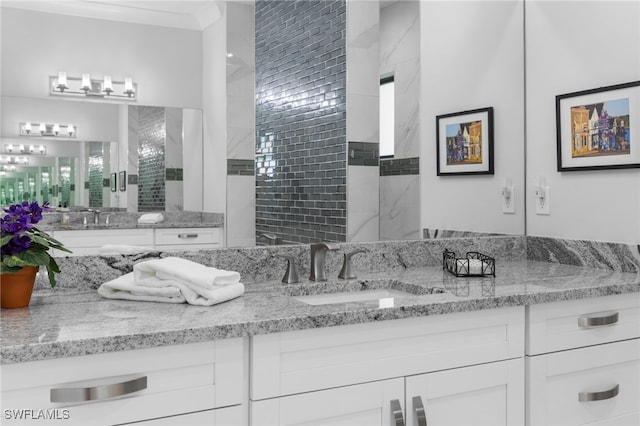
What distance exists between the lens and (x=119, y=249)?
5.87ft

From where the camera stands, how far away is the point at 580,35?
7.68ft

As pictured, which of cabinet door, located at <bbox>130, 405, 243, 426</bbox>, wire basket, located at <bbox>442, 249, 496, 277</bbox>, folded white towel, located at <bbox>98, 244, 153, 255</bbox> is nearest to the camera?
cabinet door, located at <bbox>130, 405, 243, 426</bbox>

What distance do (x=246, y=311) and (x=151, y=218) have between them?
53cm

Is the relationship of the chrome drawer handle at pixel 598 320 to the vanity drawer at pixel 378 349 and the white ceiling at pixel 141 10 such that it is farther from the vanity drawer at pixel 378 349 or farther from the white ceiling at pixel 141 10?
the white ceiling at pixel 141 10

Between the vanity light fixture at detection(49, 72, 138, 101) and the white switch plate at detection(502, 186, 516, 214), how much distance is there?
1681 millimetres

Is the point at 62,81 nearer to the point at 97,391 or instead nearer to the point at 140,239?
the point at 140,239

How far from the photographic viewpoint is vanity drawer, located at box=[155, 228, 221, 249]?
Answer: 184 centimetres

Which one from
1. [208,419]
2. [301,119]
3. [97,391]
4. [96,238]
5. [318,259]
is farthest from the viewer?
[301,119]

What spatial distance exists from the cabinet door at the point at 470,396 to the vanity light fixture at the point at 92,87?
119cm

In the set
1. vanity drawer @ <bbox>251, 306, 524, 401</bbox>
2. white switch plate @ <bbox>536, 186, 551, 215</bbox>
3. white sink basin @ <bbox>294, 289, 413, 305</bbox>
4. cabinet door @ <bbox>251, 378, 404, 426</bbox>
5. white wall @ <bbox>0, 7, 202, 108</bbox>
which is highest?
white wall @ <bbox>0, 7, 202, 108</bbox>

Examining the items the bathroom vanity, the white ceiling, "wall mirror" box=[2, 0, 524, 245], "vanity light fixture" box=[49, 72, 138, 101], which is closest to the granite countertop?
the bathroom vanity

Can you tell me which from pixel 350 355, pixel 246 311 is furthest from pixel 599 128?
pixel 246 311

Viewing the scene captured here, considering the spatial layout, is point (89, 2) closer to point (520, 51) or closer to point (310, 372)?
point (310, 372)

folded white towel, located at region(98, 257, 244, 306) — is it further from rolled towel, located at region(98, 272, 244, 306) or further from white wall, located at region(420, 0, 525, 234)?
white wall, located at region(420, 0, 525, 234)
